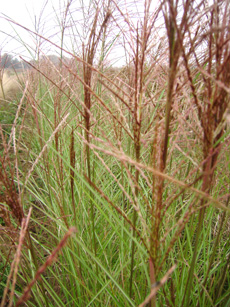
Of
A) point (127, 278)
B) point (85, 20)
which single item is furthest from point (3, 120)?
point (127, 278)

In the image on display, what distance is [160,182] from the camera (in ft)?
1.35

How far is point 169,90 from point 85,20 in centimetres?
135

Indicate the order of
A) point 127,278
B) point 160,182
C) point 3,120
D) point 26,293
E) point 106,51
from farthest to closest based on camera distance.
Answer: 1. point 3,120
2. point 106,51
3. point 127,278
4. point 160,182
5. point 26,293

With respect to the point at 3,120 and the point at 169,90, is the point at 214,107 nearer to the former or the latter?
the point at 169,90

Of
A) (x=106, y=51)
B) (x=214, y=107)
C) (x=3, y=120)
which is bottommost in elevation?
(x=3, y=120)

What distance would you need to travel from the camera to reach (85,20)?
1494mm

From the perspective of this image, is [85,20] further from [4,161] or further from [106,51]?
[4,161]

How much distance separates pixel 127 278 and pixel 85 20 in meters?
1.44

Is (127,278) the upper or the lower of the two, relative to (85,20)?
lower

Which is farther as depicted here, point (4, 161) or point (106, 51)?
point (106, 51)

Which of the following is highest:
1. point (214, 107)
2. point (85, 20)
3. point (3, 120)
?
point (85, 20)

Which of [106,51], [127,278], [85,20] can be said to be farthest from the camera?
[85,20]

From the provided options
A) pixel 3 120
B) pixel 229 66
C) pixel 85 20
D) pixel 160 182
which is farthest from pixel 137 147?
pixel 3 120

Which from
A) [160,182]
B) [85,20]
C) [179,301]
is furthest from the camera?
[85,20]
